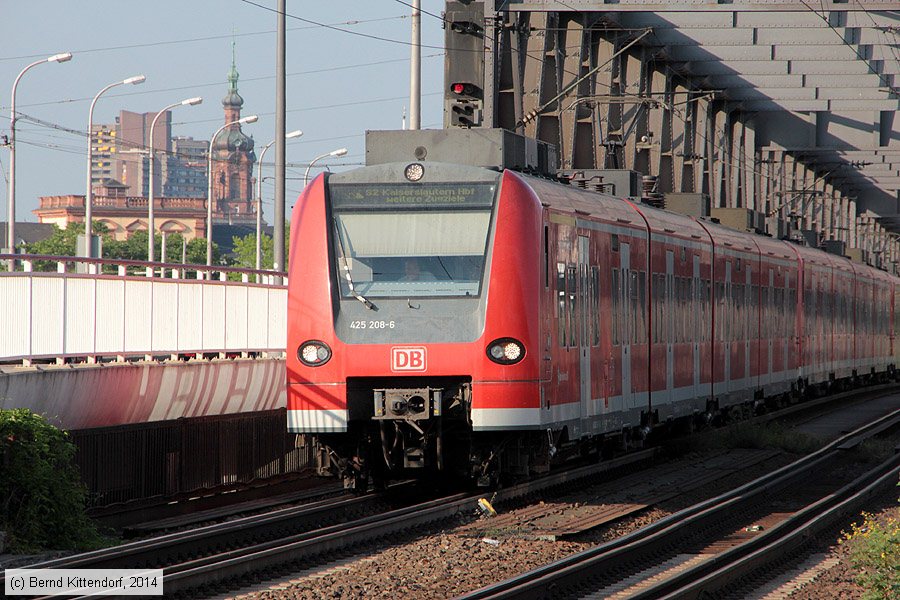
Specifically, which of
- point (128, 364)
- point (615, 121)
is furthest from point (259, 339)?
point (615, 121)

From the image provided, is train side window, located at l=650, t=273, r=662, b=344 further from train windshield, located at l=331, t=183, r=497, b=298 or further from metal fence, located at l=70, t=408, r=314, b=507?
train windshield, located at l=331, t=183, r=497, b=298

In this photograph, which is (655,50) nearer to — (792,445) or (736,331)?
(736,331)

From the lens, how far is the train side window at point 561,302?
15703 mm

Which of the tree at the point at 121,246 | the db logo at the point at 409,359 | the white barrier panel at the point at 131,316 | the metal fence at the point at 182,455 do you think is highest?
the tree at the point at 121,246

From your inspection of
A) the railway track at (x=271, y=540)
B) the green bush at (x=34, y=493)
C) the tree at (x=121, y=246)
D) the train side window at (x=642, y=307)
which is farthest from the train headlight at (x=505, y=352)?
the tree at (x=121, y=246)

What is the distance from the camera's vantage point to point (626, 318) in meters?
18.9

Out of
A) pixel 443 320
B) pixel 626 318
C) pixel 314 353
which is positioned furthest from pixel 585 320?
pixel 314 353

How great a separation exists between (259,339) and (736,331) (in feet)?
29.8

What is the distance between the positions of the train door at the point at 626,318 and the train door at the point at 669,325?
2273mm

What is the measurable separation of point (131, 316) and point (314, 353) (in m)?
3.61

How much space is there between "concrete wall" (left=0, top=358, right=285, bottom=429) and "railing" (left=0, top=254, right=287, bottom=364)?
0.40 meters

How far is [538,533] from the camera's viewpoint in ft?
45.2

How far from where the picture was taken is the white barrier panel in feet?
49.8

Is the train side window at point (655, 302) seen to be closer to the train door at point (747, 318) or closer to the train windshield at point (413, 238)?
the train windshield at point (413, 238)
